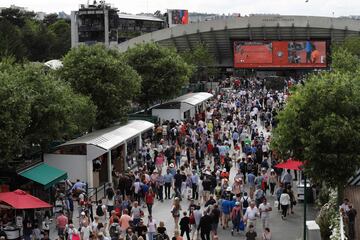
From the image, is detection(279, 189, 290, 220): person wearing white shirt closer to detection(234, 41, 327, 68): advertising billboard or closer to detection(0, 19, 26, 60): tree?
detection(234, 41, 327, 68): advertising billboard

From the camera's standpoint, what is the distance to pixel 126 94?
32.1m

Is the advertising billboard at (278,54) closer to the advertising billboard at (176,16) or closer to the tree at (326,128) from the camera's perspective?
the tree at (326,128)

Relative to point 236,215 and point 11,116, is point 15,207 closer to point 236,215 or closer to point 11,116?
point 11,116

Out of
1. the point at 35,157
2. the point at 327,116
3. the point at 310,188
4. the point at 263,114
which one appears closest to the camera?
the point at 327,116

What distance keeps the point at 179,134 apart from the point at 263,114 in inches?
374

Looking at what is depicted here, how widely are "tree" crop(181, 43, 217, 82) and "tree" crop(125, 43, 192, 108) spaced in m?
25.3

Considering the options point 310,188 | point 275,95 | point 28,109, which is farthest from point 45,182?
point 275,95

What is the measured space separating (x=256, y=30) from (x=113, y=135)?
5202cm

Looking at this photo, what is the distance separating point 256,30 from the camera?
75500 mm

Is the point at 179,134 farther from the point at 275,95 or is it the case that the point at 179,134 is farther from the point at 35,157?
the point at 275,95

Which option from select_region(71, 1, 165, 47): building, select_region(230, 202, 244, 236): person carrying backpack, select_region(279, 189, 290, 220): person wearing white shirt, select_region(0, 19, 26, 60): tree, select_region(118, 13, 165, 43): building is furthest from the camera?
select_region(118, 13, 165, 43): building

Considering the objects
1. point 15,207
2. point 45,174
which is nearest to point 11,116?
point 45,174

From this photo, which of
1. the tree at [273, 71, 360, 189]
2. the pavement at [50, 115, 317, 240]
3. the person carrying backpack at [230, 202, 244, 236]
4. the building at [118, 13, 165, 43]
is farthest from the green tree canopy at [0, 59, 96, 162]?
the building at [118, 13, 165, 43]

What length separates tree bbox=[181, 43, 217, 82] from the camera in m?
68.2
